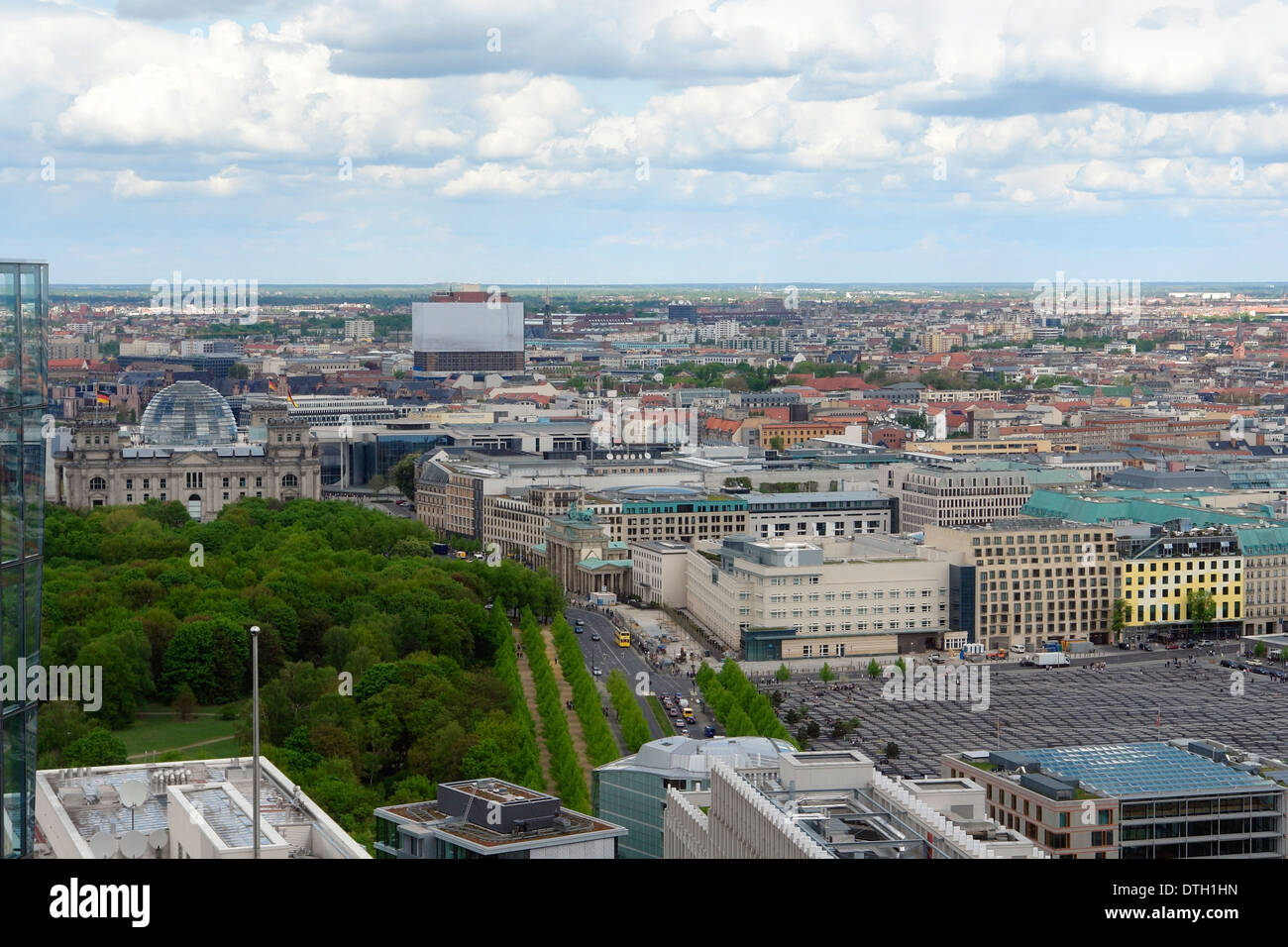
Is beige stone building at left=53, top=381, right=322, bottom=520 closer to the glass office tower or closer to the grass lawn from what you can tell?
the grass lawn

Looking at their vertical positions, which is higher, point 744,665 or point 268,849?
point 268,849

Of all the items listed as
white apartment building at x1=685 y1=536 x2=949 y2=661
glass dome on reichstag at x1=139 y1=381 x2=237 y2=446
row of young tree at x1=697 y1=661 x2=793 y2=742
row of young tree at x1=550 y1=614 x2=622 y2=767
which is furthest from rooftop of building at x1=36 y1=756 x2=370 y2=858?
glass dome on reichstag at x1=139 y1=381 x2=237 y2=446

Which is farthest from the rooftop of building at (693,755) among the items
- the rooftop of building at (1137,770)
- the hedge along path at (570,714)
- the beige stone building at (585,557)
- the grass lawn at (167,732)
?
the beige stone building at (585,557)

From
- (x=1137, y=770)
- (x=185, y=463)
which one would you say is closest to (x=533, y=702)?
(x=1137, y=770)

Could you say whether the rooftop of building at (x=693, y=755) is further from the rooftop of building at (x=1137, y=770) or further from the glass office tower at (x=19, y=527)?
the glass office tower at (x=19, y=527)

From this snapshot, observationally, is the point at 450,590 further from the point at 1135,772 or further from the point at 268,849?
the point at 268,849

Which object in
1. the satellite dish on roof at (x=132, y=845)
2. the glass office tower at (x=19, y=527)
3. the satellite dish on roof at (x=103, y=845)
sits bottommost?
the satellite dish on roof at (x=132, y=845)

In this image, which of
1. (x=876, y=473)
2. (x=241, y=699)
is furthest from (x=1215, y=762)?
(x=876, y=473)
